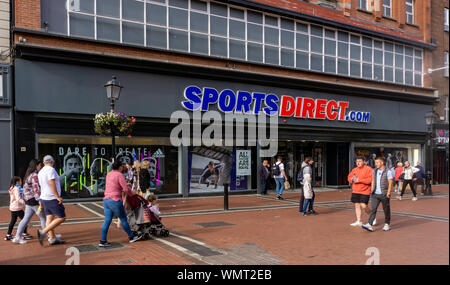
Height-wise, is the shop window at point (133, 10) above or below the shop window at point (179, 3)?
below

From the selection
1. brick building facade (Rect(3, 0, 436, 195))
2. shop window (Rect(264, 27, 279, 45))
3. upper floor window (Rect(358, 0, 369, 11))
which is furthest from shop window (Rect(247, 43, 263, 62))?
upper floor window (Rect(358, 0, 369, 11))

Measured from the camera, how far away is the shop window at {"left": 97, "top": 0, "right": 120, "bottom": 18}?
14568 mm

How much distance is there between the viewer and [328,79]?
2070 centimetres

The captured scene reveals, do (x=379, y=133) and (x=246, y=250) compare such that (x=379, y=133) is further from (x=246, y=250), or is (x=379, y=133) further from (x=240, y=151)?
(x=246, y=250)

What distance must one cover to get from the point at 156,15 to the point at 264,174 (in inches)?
334

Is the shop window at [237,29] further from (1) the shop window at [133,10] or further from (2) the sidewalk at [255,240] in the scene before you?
(2) the sidewalk at [255,240]

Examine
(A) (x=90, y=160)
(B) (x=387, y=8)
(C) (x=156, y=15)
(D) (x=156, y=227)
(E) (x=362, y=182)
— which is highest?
(B) (x=387, y=8)

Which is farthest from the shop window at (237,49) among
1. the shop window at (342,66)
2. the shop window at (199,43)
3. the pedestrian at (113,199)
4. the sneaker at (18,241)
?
the sneaker at (18,241)

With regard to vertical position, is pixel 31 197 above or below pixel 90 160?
below

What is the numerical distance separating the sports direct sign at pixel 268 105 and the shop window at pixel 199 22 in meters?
2.62

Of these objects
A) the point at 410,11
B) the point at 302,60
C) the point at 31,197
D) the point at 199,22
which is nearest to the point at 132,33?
the point at 199,22

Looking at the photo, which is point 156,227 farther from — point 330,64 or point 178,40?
point 330,64

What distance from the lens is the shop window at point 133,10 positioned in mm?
15070

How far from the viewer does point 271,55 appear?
1881cm
